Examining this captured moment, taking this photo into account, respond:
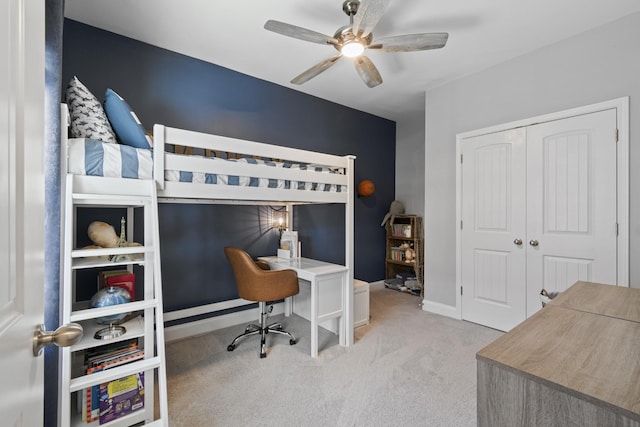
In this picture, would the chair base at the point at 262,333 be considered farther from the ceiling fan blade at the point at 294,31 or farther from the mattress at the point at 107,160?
the ceiling fan blade at the point at 294,31

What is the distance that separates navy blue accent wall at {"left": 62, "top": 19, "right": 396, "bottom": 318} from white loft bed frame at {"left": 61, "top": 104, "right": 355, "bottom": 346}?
0.53m

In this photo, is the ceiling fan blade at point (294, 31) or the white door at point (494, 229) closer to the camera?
the ceiling fan blade at point (294, 31)

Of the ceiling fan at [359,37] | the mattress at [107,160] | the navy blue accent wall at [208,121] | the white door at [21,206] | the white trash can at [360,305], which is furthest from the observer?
the white trash can at [360,305]

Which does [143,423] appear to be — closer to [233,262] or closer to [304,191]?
[233,262]

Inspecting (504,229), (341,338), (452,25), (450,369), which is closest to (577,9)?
(452,25)

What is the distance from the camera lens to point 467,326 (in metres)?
3.07

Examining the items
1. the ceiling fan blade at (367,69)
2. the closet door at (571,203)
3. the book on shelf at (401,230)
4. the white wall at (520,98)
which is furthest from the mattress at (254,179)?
the book on shelf at (401,230)

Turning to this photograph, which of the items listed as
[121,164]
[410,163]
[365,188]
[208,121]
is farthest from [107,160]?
[410,163]

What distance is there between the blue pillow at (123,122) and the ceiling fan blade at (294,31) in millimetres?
981

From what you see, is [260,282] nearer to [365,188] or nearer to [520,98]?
[365,188]

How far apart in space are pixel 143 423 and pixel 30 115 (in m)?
1.83

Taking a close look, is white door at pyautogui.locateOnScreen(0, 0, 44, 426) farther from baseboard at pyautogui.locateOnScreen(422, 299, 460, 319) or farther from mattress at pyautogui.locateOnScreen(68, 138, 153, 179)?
baseboard at pyautogui.locateOnScreen(422, 299, 460, 319)

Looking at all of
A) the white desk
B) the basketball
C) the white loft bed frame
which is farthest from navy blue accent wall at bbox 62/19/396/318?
the white desk

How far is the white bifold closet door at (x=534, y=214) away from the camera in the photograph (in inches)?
94.1
